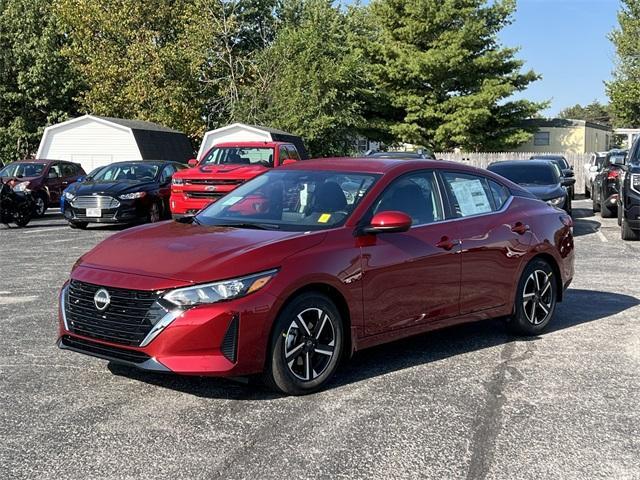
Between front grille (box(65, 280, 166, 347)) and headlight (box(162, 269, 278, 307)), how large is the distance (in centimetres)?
13

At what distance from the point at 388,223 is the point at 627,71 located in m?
46.7

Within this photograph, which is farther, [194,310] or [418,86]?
[418,86]

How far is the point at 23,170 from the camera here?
21625 millimetres

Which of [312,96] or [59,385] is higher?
[312,96]

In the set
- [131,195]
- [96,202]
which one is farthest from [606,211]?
[96,202]

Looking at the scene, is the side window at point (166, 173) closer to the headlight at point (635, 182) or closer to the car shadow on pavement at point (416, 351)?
the headlight at point (635, 182)

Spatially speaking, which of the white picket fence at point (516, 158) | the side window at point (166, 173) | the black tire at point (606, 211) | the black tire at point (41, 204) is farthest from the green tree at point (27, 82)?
the black tire at point (606, 211)

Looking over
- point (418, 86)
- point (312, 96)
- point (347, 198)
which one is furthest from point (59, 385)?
point (418, 86)

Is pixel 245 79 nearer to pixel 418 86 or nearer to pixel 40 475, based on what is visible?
pixel 418 86

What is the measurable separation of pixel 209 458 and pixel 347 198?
2357mm

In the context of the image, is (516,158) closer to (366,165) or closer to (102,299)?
(366,165)

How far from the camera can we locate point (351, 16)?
52812 millimetres

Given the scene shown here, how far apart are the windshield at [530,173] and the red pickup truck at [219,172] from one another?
176 inches

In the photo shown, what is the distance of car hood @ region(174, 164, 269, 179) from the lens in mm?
15422
